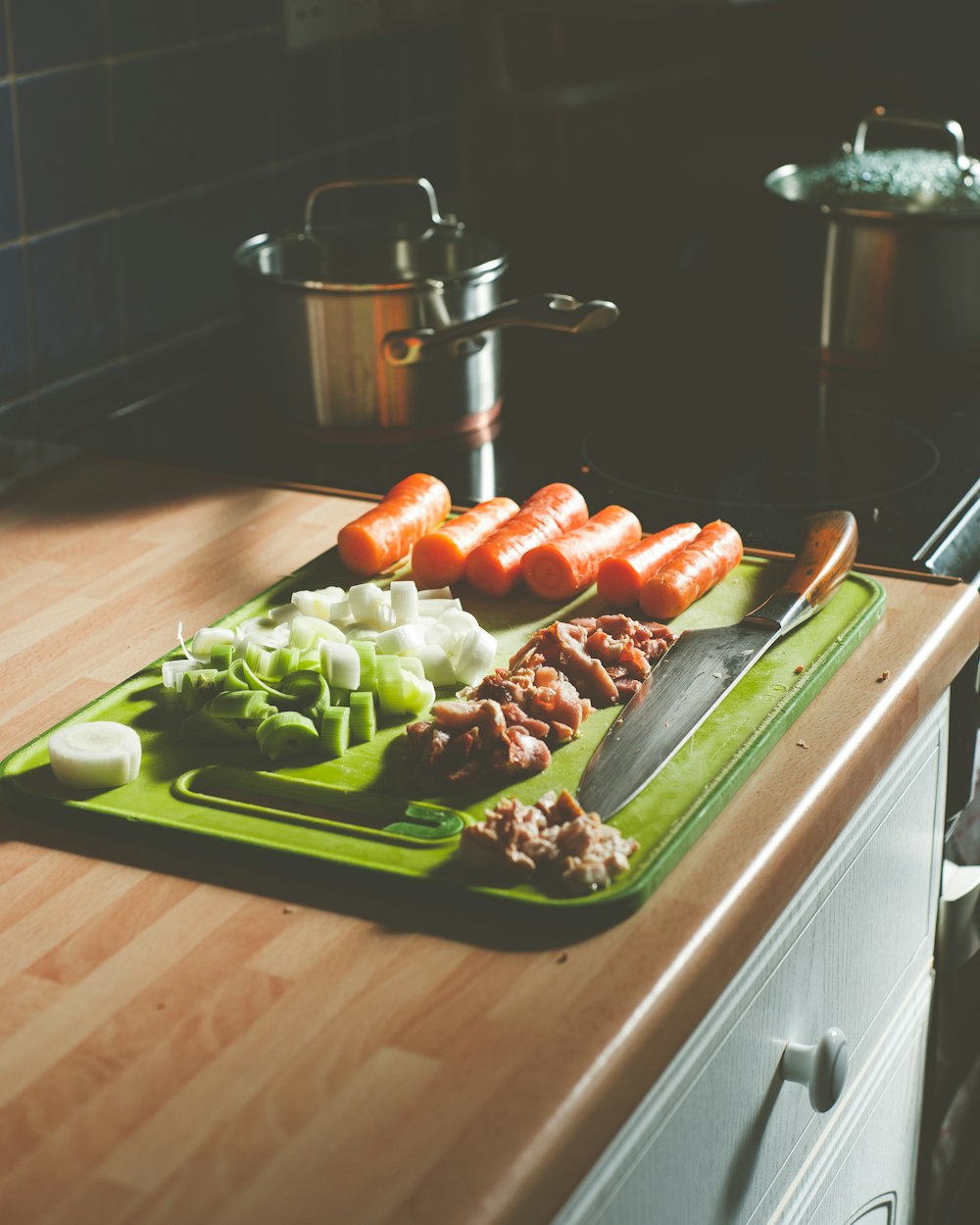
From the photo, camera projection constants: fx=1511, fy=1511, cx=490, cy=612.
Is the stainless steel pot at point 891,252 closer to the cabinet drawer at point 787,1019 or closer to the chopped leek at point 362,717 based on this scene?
the cabinet drawer at point 787,1019

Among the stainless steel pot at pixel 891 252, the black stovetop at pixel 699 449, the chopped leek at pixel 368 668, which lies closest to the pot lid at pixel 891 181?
the stainless steel pot at pixel 891 252

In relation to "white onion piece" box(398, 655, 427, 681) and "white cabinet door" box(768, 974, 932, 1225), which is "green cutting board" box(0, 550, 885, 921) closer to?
"white onion piece" box(398, 655, 427, 681)

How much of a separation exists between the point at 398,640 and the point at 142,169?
90 centimetres

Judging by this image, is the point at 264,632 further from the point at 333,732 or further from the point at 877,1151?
the point at 877,1151

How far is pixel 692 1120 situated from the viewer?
861 mm

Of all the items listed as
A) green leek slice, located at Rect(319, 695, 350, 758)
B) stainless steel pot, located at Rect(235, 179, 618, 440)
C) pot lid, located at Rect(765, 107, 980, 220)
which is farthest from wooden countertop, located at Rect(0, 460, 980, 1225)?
pot lid, located at Rect(765, 107, 980, 220)

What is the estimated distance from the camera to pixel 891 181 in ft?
6.02

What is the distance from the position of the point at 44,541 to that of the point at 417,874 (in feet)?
2.16

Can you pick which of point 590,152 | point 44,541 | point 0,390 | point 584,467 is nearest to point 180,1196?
point 44,541

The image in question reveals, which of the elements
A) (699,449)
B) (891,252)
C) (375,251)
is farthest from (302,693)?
(891,252)

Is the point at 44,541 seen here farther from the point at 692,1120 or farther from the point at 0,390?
the point at 692,1120

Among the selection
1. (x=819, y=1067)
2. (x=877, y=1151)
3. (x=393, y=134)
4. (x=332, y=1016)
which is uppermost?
(x=393, y=134)

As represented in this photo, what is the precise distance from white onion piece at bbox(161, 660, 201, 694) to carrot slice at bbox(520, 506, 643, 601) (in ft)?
0.94

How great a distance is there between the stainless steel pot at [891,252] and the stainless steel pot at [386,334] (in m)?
0.39
